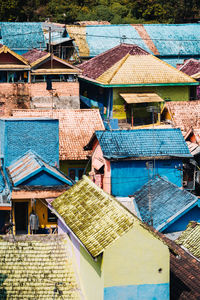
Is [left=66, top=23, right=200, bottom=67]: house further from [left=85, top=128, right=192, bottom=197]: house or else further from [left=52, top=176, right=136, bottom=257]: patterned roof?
[left=52, top=176, right=136, bottom=257]: patterned roof

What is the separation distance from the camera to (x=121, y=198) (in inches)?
903

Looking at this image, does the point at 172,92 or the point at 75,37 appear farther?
the point at 75,37

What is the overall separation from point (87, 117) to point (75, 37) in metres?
18.5

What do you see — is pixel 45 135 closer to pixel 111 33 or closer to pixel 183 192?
pixel 183 192

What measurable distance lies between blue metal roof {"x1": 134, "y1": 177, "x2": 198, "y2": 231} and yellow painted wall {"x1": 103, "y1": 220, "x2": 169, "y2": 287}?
7.13m

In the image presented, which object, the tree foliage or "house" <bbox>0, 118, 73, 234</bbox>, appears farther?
the tree foliage

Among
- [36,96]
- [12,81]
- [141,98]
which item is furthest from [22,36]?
[141,98]

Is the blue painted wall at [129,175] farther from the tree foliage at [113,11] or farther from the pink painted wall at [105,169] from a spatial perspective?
the tree foliage at [113,11]

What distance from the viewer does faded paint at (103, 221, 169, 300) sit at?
12.0m

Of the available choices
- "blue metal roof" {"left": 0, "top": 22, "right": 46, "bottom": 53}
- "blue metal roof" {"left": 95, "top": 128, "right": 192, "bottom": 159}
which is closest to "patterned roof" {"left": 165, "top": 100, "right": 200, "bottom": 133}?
"blue metal roof" {"left": 95, "top": 128, "right": 192, "bottom": 159}

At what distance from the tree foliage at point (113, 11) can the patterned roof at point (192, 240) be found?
1797 inches

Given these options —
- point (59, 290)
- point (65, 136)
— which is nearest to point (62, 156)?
point (65, 136)

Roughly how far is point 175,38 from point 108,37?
240 inches

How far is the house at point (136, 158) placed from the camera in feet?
→ 78.2
